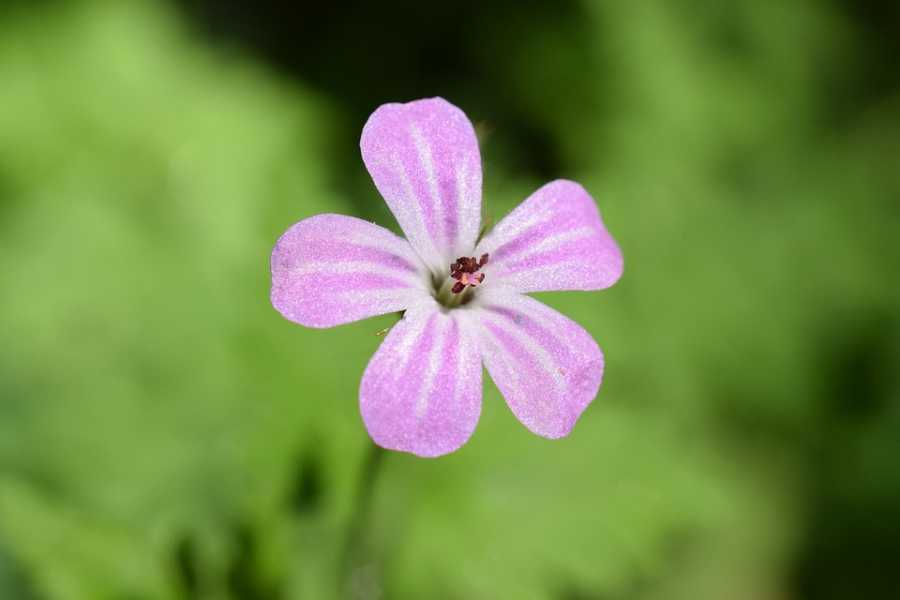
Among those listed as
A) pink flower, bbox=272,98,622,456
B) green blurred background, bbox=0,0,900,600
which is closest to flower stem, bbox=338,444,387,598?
green blurred background, bbox=0,0,900,600

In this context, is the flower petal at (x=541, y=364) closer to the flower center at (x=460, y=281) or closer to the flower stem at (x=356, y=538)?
the flower center at (x=460, y=281)

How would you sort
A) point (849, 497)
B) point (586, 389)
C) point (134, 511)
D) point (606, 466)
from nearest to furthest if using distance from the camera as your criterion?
1. point (586, 389)
2. point (134, 511)
3. point (606, 466)
4. point (849, 497)

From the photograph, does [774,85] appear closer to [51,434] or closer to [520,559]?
[520,559]

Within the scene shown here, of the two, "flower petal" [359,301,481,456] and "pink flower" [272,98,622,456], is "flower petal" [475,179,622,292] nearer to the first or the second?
"pink flower" [272,98,622,456]

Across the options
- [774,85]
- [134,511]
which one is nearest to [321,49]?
[774,85]

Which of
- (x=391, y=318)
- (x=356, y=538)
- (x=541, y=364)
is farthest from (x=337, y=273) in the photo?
(x=391, y=318)

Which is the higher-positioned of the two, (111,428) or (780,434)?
(111,428)

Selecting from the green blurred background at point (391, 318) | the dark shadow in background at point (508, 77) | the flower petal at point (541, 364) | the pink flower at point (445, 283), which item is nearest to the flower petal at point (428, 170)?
the pink flower at point (445, 283)
